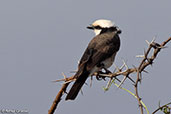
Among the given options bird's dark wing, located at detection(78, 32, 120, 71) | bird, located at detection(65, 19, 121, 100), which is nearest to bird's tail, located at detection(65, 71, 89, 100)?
bird, located at detection(65, 19, 121, 100)

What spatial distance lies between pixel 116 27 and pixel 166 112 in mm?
3830

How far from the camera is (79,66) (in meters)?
5.09

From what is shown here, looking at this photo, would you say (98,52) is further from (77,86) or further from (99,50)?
(77,86)

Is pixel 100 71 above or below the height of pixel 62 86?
below

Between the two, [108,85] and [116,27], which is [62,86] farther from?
[116,27]

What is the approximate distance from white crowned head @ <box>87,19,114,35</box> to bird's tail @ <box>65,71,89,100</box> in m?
1.42

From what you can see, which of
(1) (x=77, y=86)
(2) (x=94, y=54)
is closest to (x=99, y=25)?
(2) (x=94, y=54)

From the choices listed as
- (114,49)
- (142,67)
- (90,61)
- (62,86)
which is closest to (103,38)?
(114,49)

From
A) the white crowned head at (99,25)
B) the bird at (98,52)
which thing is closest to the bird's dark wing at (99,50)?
the bird at (98,52)

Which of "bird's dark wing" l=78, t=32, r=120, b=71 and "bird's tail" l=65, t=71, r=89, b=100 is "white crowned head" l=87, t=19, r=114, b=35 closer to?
"bird's dark wing" l=78, t=32, r=120, b=71

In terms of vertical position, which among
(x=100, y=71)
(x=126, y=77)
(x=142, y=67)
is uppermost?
(x=142, y=67)

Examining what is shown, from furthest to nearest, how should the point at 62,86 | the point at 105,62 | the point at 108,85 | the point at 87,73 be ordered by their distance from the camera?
1. the point at 105,62
2. the point at 87,73
3. the point at 62,86
4. the point at 108,85

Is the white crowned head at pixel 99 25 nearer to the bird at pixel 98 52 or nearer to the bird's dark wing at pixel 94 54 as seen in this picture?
the bird at pixel 98 52

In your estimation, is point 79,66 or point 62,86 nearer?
point 62,86
